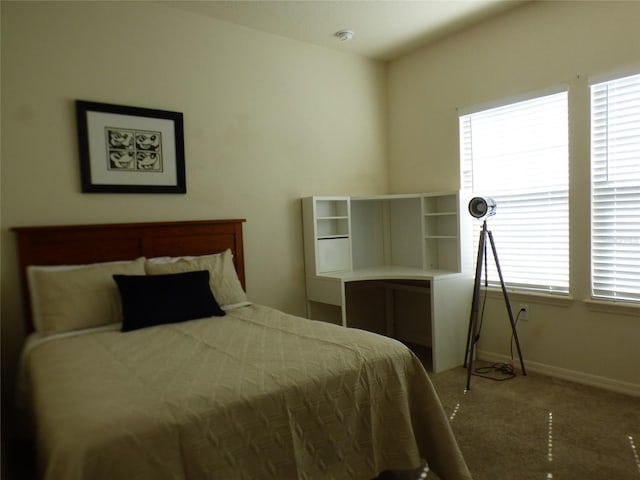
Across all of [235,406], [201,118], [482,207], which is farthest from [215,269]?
[482,207]

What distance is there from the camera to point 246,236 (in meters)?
3.71

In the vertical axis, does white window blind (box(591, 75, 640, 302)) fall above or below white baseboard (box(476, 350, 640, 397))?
above

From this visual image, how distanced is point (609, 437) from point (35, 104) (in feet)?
12.7

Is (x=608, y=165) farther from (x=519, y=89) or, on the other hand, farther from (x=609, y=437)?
(x=609, y=437)

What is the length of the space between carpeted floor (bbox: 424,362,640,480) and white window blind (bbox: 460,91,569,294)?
2.62 ft

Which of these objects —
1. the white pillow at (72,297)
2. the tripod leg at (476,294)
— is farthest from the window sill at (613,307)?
the white pillow at (72,297)

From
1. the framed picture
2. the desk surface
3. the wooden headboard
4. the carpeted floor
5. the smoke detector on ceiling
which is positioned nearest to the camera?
the carpeted floor

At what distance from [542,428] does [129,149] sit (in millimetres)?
3175

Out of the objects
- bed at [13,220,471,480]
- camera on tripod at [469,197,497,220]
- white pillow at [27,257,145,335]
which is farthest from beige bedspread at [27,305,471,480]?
camera on tripod at [469,197,497,220]

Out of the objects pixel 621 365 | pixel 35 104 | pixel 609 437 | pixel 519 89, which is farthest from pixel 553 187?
pixel 35 104

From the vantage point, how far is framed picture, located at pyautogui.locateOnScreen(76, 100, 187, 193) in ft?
9.66

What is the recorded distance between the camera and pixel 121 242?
9.96ft

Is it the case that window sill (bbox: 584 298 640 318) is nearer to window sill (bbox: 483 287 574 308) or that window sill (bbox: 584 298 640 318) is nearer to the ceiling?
window sill (bbox: 483 287 574 308)

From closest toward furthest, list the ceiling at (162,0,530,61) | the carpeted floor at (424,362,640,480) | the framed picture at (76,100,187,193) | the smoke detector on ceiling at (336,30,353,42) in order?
1. the carpeted floor at (424,362,640,480)
2. the framed picture at (76,100,187,193)
3. the ceiling at (162,0,530,61)
4. the smoke detector on ceiling at (336,30,353,42)
